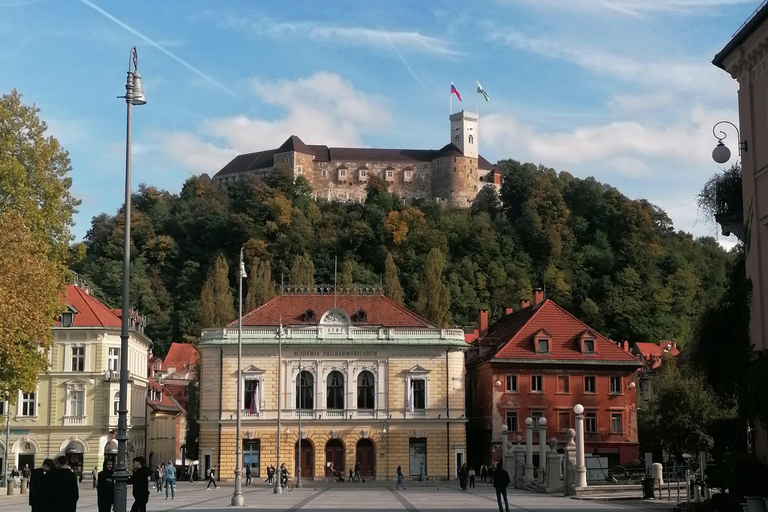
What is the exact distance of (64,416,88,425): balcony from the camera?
58656mm

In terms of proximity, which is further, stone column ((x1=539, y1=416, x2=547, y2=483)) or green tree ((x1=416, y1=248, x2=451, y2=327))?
green tree ((x1=416, y1=248, x2=451, y2=327))

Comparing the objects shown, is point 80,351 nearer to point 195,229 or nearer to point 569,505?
point 569,505

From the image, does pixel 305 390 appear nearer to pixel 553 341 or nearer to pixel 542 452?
pixel 553 341

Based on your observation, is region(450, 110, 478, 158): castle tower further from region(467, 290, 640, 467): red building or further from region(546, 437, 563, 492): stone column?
region(546, 437, 563, 492): stone column

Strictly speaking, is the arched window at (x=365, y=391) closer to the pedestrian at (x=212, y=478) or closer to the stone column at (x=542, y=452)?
the pedestrian at (x=212, y=478)

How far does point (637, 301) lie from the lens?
366ft

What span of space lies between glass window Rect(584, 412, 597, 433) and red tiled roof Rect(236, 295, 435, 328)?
427 inches

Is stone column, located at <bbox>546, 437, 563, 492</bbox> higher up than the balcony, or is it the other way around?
the balcony

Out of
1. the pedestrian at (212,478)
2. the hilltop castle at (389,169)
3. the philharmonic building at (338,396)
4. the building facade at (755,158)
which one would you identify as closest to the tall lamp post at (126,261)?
the building facade at (755,158)

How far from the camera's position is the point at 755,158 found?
25016mm

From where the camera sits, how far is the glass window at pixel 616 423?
6269cm

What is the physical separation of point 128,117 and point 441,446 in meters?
40.8

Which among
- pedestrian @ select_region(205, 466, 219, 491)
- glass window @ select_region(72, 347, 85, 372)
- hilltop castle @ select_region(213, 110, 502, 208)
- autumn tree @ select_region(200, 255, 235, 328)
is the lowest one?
pedestrian @ select_region(205, 466, 219, 491)

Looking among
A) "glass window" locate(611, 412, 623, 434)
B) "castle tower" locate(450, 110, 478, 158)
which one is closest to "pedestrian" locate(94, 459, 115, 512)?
"glass window" locate(611, 412, 623, 434)
